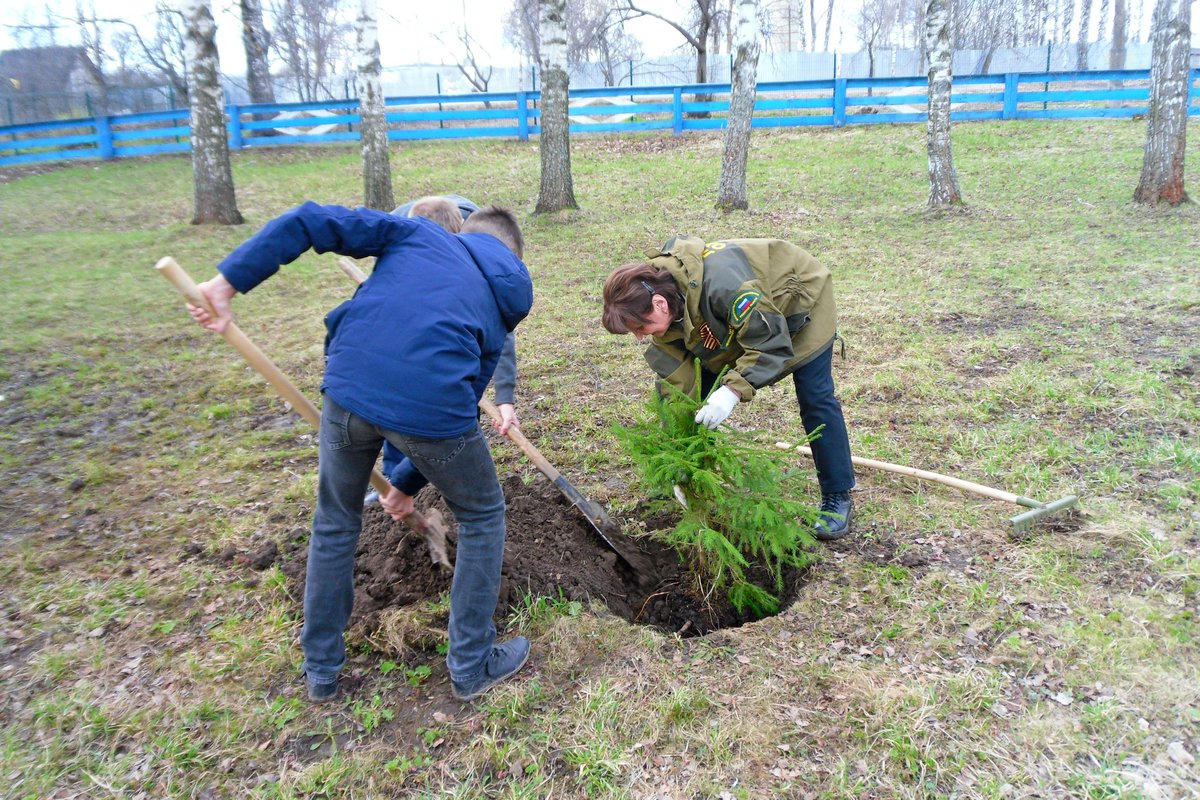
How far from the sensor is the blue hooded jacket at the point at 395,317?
2340mm

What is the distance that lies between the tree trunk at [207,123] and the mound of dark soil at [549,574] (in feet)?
32.8

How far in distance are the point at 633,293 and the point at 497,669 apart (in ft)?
4.97

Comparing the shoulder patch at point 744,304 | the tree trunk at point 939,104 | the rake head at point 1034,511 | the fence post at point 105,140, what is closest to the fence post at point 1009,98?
the tree trunk at point 939,104

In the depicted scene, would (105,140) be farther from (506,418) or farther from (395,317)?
(395,317)

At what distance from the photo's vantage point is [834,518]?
12.6 ft

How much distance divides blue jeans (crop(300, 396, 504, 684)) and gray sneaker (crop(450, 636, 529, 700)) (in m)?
0.04

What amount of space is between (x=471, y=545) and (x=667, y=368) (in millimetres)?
1261

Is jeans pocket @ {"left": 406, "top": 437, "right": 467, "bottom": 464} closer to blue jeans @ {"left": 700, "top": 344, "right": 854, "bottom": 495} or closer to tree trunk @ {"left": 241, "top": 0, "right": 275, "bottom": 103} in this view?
blue jeans @ {"left": 700, "top": 344, "right": 854, "bottom": 495}

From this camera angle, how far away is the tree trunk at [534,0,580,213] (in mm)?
10930

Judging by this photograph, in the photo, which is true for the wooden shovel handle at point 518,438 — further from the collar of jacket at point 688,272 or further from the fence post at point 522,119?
the fence post at point 522,119

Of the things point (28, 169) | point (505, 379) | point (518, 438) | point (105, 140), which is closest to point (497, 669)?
point (518, 438)

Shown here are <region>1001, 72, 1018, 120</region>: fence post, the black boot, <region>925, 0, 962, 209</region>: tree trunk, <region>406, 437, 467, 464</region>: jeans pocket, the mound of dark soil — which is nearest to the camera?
<region>406, 437, 467, 464</region>: jeans pocket

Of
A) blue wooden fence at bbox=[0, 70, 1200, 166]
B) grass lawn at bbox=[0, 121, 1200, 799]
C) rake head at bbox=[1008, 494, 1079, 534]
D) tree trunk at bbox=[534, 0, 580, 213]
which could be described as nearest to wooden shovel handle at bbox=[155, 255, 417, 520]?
grass lawn at bbox=[0, 121, 1200, 799]

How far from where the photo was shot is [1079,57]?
30.0m
